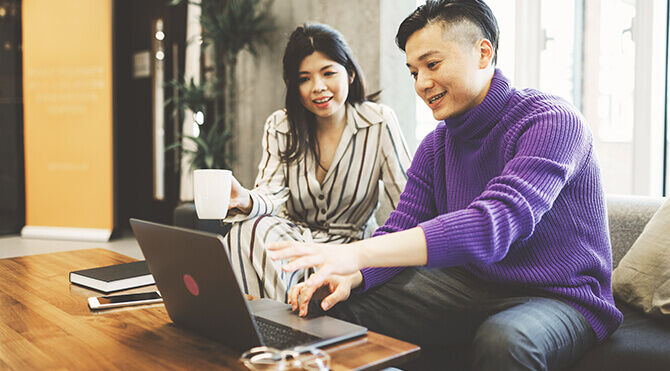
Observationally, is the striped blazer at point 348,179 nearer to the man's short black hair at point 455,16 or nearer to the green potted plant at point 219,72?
the man's short black hair at point 455,16

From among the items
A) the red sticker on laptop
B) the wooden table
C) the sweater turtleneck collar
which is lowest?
the wooden table

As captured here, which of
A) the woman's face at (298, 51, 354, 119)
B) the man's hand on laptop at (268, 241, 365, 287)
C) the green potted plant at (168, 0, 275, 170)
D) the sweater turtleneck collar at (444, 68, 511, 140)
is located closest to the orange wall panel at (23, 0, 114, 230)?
the green potted plant at (168, 0, 275, 170)

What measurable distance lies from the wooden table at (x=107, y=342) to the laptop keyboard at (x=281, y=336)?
0.17 feet

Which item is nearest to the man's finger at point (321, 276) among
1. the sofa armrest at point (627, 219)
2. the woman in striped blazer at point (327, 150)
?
the woman in striped blazer at point (327, 150)

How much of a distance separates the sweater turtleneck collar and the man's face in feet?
0.11

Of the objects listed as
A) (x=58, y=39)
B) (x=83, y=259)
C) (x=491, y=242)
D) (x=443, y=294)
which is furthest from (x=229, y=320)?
(x=58, y=39)

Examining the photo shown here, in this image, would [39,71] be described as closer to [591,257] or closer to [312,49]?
[312,49]

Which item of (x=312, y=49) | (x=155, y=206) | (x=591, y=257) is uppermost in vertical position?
(x=312, y=49)

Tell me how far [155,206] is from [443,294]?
433cm

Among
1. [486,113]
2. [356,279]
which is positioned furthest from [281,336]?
[486,113]

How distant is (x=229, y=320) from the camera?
3.16 feet

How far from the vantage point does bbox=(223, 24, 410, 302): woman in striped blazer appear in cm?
221

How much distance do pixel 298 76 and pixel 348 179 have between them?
439 mm

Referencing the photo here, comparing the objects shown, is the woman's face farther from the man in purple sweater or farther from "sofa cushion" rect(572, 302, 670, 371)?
"sofa cushion" rect(572, 302, 670, 371)
